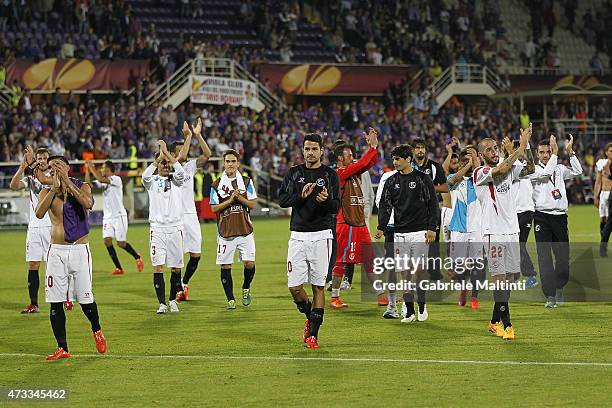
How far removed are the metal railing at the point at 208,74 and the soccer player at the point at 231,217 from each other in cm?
2545

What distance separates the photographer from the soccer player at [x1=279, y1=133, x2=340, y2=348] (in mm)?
12383

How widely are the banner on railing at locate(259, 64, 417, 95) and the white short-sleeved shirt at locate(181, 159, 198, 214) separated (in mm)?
29228

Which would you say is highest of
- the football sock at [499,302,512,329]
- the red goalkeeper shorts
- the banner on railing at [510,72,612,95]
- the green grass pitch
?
the banner on railing at [510,72,612,95]

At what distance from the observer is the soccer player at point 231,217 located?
1612cm

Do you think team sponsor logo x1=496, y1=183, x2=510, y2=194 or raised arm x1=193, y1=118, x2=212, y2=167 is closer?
team sponsor logo x1=496, y1=183, x2=510, y2=194

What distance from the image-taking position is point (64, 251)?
1202 centimetres

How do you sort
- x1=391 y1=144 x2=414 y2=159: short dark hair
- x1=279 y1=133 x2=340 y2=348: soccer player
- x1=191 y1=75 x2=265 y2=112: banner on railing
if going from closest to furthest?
x1=279 y1=133 x2=340 y2=348: soccer player
x1=391 y1=144 x2=414 y2=159: short dark hair
x1=191 y1=75 x2=265 y2=112: banner on railing

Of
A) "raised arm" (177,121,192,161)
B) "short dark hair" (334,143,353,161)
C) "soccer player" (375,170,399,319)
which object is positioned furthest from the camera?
"short dark hair" (334,143,353,161)

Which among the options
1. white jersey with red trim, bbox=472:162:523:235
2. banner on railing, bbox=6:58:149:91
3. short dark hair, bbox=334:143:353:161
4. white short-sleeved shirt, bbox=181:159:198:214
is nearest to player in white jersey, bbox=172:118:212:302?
white short-sleeved shirt, bbox=181:159:198:214

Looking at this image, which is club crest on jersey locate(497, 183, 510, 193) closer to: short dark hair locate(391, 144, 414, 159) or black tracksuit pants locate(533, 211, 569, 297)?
short dark hair locate(391, 144, 414, 159)

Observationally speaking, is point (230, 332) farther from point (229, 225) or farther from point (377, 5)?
point (377, 5)

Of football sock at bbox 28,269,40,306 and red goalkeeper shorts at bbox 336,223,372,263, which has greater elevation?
red goalkeeper shorts at bbox 336,223,372,263

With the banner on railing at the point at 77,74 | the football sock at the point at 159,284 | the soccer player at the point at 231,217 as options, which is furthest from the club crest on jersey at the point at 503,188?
the banner on railing at the point at 77,74

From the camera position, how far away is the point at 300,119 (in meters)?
44.2
